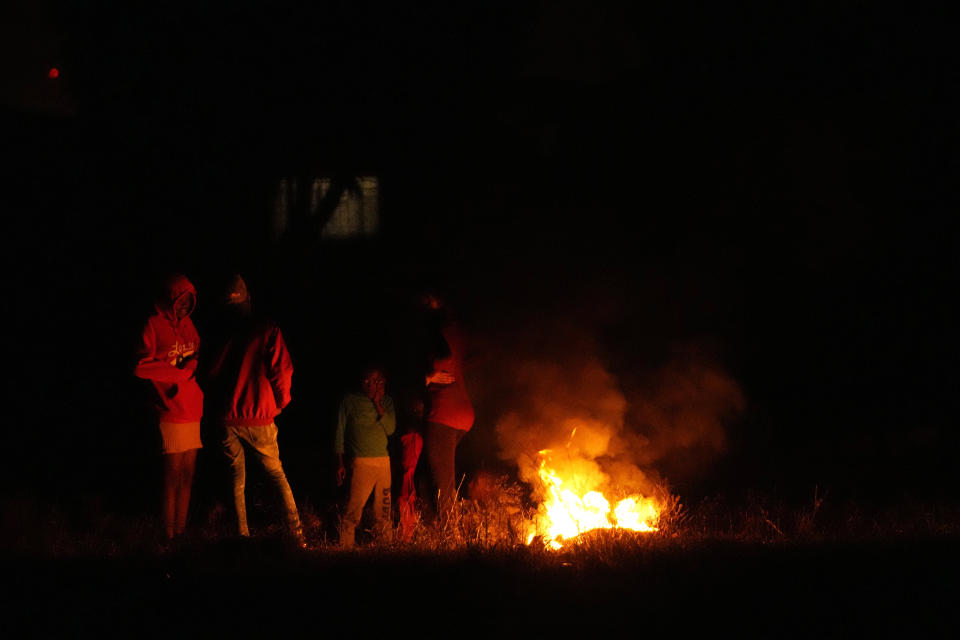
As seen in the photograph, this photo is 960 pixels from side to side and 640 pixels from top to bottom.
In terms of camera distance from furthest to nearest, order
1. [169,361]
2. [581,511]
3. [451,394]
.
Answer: [581,511] → [451,394] → [169,361]

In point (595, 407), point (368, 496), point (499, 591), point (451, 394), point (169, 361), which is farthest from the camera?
point (595, 407)

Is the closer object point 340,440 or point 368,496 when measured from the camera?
point 340,440

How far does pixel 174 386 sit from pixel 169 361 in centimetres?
19

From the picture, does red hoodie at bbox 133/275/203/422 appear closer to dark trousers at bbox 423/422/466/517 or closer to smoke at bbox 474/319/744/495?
dark trousers at bbox 423/422/466/517

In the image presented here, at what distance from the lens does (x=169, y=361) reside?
6.60 m

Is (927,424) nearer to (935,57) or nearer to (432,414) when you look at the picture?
(935,57)

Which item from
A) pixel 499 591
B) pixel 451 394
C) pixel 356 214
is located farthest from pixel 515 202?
pixel 499 591

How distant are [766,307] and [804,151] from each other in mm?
1846

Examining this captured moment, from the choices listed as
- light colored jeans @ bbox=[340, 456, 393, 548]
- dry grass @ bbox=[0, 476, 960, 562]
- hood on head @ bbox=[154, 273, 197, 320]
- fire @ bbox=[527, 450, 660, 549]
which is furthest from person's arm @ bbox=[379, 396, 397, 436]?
hood on head @ bbox=[154, 273, 197, 320]

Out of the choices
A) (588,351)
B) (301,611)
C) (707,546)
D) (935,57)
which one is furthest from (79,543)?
(935,57)

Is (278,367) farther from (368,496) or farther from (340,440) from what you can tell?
(368,496)

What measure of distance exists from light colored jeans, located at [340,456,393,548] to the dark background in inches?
96.3

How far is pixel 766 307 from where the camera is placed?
1047 centimetres

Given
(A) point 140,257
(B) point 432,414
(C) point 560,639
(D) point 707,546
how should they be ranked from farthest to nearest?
(A) point 140,257 < (B) point 432,414 < (D) point 707,546 < (C) point 560,639
